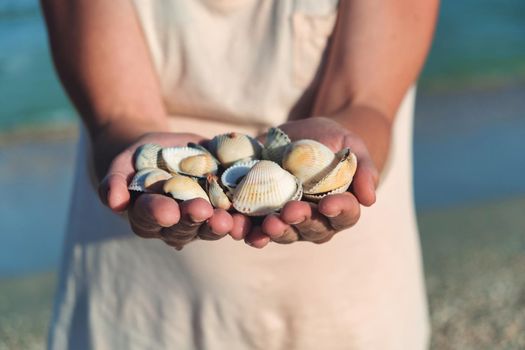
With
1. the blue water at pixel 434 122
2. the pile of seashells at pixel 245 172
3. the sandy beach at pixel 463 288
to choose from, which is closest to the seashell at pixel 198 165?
the pile of seashells at pixel 245 172

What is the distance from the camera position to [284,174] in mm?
1415

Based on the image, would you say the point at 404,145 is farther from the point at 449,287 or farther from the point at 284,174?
the point at 449,287

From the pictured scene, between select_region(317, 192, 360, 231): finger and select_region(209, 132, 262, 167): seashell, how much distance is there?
0.99 ft

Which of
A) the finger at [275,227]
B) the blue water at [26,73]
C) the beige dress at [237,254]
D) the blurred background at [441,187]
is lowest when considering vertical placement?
the blue water at [26,73]

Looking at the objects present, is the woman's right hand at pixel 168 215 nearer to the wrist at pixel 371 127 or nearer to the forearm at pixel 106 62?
the forearm at pixel 106 62

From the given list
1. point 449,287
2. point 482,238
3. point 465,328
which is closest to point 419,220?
point 482,238

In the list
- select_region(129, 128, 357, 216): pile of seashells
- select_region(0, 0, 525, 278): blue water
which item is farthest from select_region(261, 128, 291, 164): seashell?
select_region(0, 0, 525, 278): blue water

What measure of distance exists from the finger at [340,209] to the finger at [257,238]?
0.10 meters

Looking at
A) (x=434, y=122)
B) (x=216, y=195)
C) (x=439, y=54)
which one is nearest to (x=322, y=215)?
(x=216, y=195)

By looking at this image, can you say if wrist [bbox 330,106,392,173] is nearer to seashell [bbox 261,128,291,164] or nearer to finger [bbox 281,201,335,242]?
seashell [bbox 261,128,291,164]

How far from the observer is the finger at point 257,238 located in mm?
1218

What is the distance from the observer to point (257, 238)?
122 centimetres

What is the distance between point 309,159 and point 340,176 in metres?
0.10

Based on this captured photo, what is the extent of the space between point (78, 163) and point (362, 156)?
2.52 ft
